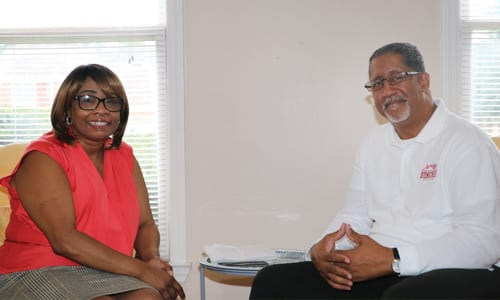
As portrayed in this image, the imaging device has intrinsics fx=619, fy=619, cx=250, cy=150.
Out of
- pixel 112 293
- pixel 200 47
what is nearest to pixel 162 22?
pixel 200 47

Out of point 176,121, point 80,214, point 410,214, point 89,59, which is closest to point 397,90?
point 410,214

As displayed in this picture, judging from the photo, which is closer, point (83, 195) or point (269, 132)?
point (83, 195)

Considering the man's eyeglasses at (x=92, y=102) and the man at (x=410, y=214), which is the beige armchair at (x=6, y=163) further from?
the man at (x=410, y=214)

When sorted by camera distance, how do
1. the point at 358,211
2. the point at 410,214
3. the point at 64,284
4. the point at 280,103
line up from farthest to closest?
the point at 280,103 < the point at 358,211 < the point at 410,214 < the point at 64,284

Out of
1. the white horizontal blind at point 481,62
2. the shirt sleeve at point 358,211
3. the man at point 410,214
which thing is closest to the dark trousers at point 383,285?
the man at point 410,214

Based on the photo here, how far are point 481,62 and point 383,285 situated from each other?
179 centimetres

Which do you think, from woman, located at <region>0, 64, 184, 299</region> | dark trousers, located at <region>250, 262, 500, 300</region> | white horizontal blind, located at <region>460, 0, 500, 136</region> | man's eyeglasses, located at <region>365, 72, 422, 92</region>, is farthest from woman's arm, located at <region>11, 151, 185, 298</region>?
white horizontal blind, located at <region>460, 0, 500, 136</region>

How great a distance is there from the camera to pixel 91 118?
2.10m

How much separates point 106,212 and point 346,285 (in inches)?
32.3

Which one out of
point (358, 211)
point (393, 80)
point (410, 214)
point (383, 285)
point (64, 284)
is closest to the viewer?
point (64, 284)

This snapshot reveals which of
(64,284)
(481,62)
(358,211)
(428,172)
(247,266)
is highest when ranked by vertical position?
(481,62)

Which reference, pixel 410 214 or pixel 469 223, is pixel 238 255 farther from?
pixel 469 223

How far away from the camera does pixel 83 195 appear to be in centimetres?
202

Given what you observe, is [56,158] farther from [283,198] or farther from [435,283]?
[283,198]
